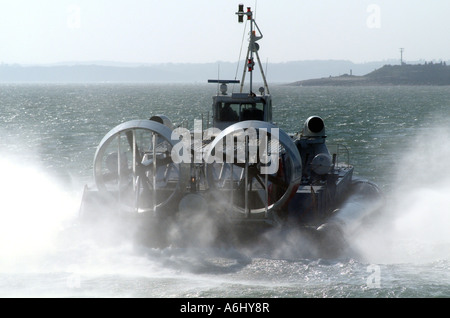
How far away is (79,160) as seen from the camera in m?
38.0

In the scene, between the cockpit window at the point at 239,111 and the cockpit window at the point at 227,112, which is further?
the cockpit window at the point at 227,112

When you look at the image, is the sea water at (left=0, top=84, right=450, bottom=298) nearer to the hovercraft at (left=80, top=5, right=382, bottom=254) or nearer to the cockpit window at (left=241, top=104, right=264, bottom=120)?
the hovercraft at (left=80, top=5, right=382, bottom=254)

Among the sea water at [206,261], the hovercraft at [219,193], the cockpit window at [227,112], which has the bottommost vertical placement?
the sea water at [206,261]

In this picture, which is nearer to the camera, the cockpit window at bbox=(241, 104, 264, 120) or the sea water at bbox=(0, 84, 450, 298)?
the sea water at bbox=(0, 84, 450, 298)

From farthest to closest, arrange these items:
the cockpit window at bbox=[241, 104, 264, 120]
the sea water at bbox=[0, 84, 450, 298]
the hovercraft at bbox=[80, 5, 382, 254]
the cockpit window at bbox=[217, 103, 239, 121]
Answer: the cockpit window at bbox=[217, 103, 239, 121] < the cockpit window at bbox=[241, 104, 264, 120] < the hovercraft at bbox=[80, 5, 382, 254] < the sea water at bbox=[0, 84, 450, 298]

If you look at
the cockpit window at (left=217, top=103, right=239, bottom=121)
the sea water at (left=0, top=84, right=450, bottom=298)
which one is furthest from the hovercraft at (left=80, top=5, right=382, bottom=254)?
the cockpit window at (left=217, top=103, right=239, bottom=121)

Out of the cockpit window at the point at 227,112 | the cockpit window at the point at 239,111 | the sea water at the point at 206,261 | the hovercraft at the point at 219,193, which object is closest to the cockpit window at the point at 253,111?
the cockpit window at the point at 239,111

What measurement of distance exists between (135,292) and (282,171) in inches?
272

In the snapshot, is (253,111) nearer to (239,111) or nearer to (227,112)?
(239,111)

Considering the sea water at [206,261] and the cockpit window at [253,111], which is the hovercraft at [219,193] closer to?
the sea water at [206,261]

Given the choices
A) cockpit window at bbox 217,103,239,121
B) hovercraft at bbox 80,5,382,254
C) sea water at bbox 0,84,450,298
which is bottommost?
sea water at bbox 0,84,450,298

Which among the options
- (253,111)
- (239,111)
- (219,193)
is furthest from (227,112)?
(219,193)

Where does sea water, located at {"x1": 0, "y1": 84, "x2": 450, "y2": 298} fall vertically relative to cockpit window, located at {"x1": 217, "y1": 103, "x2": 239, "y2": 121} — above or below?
below
